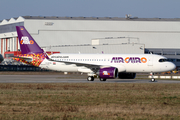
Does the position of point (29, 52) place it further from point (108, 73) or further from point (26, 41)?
point (108, 73)

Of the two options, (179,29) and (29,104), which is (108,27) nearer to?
(179,29)

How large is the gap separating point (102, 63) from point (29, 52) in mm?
11060

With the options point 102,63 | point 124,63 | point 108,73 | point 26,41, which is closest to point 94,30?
point 26,41

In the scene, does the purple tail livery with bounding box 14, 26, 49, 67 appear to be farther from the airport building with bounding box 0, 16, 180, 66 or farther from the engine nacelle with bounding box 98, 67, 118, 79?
the airport building with bounding box 0, 16, 180, 66

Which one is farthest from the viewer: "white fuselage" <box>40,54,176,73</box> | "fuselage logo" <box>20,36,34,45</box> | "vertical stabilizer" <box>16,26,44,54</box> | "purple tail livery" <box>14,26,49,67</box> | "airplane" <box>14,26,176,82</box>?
"fuselage logo" <box>20,36,34,45</box>

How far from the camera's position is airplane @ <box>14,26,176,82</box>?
4078 centimetres

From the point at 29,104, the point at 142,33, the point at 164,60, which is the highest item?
the point at 142,33

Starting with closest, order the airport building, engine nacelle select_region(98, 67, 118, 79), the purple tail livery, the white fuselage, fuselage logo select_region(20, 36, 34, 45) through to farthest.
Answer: engine nacelle select_region(98, 67, 118, 79) → the white fuselage → the purple tail livery → fuselage logo select_region(20, 36, 34, 45) → the airport building

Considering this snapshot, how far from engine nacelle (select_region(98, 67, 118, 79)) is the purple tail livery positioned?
9.85 meters

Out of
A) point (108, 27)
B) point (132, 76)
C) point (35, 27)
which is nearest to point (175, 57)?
point (108, 27)

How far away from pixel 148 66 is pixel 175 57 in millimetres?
62064

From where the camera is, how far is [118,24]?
114 metres

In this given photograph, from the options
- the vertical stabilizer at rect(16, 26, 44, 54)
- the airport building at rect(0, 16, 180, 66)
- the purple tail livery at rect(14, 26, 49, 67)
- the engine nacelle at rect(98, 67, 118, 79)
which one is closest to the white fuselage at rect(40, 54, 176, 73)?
the engine nacelle at rect(98, 67, 118, 79)

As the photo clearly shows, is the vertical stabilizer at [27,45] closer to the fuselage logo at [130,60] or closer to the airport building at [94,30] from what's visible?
the fuselage logo at [130,60]
